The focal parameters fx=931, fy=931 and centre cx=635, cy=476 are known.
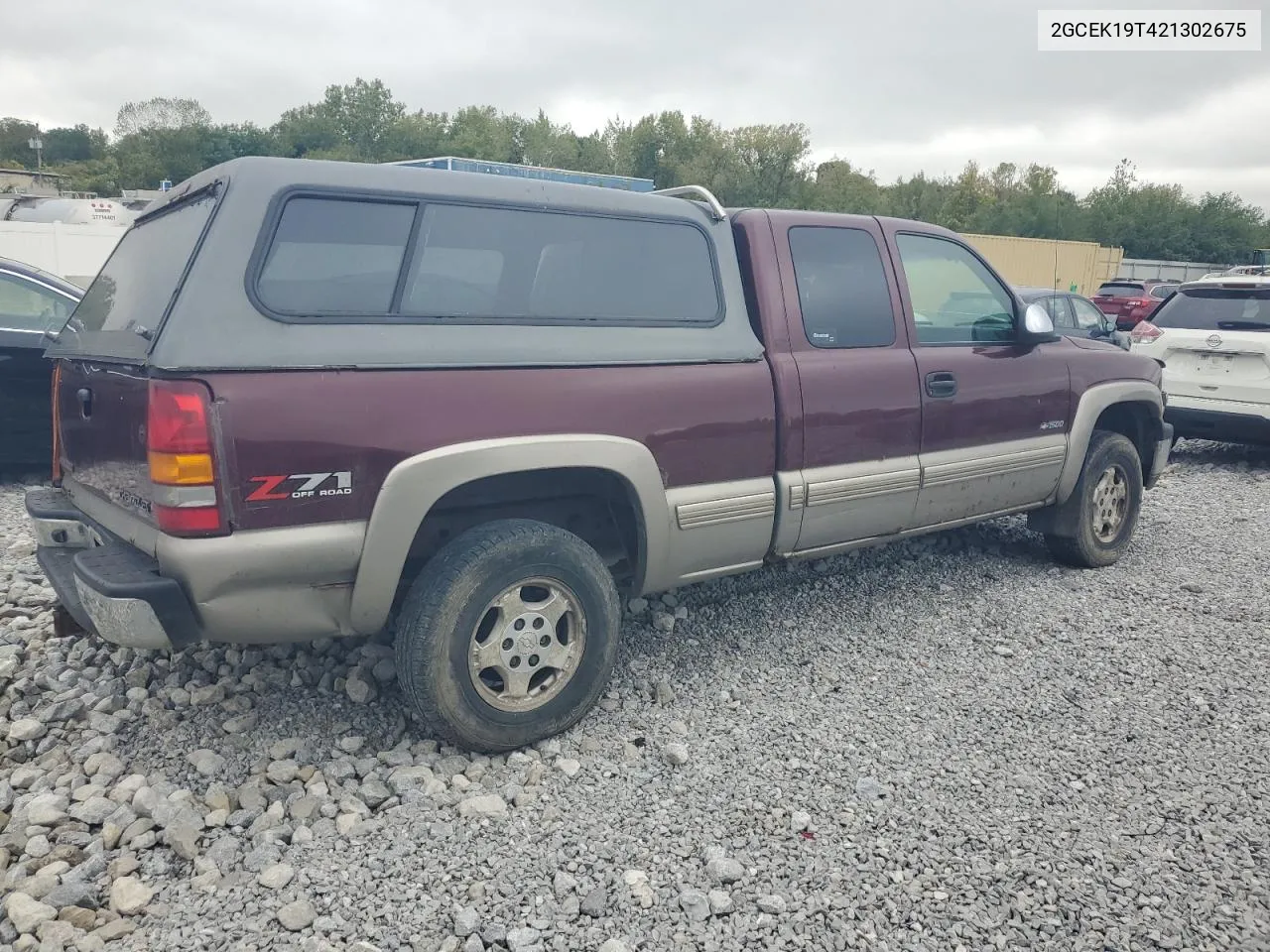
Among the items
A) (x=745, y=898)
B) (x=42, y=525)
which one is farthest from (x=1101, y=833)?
(x=42, y=525)

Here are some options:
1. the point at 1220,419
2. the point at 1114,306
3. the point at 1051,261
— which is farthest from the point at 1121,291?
Result: the point at 1220,419

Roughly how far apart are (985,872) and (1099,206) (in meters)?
64.6

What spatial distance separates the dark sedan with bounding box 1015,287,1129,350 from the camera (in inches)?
443

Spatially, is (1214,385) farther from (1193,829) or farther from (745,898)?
(745,898)

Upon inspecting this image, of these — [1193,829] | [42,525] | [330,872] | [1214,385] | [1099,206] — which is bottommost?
[330,872]

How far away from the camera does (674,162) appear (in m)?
64.8

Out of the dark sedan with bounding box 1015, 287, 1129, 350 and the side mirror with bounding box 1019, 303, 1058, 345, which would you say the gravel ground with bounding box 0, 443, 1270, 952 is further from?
the dark sedan with bounding box 1015, 287, 1129, 350

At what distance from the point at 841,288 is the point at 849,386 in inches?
18.8

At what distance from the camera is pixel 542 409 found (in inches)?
122

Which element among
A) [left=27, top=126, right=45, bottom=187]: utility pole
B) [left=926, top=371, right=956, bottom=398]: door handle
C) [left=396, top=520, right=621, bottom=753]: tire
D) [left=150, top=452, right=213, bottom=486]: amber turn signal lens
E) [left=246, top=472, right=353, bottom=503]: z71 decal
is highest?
[left=27, top=126, right=45, bottom=187]: utility pole

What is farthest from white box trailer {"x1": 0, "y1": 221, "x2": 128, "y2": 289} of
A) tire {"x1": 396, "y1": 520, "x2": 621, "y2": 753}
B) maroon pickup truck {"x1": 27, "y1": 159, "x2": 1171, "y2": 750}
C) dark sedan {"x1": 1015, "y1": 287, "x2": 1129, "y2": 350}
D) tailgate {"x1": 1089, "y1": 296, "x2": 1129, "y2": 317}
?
tailgate {"x1": 1089, "y1": 296, "x2": 1129, "y2": 317}

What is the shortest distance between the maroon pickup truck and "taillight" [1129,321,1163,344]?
203 inches

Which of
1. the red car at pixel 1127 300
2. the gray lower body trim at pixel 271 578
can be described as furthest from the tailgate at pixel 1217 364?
the red car at pixel 1127 300

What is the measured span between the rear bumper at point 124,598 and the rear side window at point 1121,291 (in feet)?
78.5
